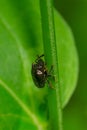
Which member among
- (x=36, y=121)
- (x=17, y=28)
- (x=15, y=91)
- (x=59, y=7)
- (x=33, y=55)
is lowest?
(x=36, y=121)

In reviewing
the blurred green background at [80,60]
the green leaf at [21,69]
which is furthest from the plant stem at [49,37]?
the blurred green background at [80,60]

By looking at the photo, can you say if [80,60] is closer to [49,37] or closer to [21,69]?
[21,69]

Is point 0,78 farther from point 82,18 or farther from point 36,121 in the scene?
point 82,18

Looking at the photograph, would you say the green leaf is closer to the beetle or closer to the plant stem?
the beetle

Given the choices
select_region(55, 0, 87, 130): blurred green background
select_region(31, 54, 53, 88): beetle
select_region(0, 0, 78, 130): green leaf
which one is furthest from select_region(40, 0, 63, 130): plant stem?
select_region(55, 0, 87, 130): blurred green background

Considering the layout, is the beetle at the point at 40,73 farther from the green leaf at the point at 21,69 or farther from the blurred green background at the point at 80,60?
the blurred green background at the point at 80,60

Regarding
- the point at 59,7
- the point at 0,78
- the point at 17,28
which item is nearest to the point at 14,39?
the point at 17,28
